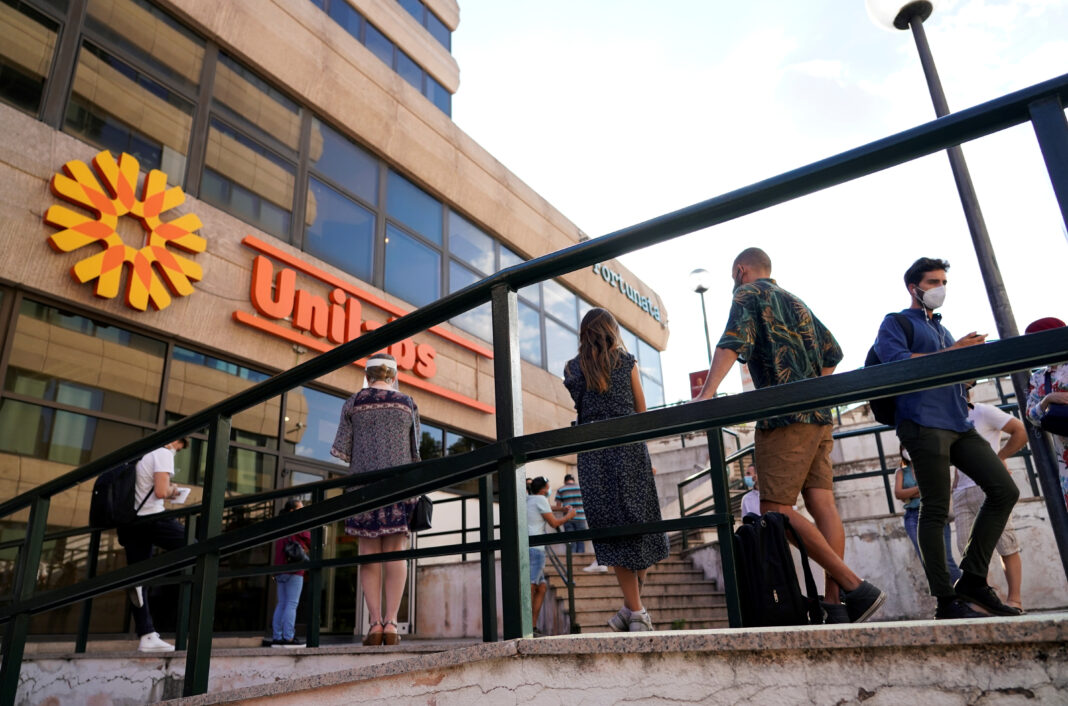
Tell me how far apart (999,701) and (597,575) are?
818 cm

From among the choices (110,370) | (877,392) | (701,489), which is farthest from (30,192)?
(701,489)

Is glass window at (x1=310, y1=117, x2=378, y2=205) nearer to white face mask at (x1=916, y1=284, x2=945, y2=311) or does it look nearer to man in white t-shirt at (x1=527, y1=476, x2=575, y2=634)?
man in white t-shirt at (x1=527, y1=476, x2=575, y2=634)

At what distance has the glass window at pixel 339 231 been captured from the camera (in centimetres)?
1081

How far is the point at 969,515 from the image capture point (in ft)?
15.9

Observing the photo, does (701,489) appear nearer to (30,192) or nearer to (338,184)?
(338,184)

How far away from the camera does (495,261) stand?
49.6 ft

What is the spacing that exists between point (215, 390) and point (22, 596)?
5.45m

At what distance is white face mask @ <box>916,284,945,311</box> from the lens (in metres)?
3.65

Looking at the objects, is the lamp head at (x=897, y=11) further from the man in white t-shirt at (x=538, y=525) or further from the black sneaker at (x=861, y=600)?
the man in white t-shirt at (x=538, y=525)

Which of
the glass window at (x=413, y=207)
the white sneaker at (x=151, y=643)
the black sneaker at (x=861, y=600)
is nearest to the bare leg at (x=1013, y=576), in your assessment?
the black sneaker at (x=861, y=600)

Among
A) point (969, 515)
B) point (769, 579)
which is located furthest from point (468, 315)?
point (769, 579)

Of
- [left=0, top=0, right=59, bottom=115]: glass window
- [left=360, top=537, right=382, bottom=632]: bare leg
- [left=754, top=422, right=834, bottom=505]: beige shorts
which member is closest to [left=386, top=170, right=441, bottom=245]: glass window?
[left=0, top=0, right=59, bottom=115]: glass window

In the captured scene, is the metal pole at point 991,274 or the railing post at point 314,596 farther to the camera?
the railing post at point 314,596

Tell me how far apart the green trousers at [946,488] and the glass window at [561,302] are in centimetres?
1311
